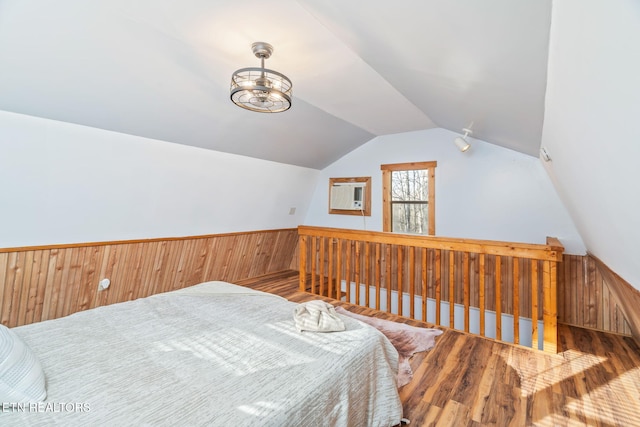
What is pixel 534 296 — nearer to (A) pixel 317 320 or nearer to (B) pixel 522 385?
(B) pixel 522 385

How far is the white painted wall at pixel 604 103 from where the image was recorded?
684mm

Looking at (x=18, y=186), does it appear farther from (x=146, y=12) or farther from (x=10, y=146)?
(x=146, y=12)

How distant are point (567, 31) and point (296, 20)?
1.41 metres

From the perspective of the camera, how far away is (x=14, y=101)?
6.59ft

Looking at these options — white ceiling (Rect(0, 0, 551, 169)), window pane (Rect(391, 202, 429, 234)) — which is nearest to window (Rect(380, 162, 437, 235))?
window pane (Rect(391, 202, 429, 234))

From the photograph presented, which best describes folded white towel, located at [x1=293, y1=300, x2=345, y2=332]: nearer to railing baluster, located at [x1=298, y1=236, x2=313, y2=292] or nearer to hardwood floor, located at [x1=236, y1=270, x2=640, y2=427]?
hardwood floor, located at [x1=236, y1=270, x2=640, y2=427]

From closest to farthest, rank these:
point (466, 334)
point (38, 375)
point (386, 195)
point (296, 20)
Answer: point (38, 375) < point (296, 20) < point (466, 334) < point (386, 195)

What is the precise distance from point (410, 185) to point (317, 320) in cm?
338

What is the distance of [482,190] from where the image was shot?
12.5 ft

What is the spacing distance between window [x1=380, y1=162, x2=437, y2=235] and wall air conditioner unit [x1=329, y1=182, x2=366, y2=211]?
43 centimetres

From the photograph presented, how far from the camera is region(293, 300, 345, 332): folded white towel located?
164 cm

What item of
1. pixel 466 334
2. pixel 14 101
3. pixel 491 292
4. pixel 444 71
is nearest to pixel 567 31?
pixel 444 71

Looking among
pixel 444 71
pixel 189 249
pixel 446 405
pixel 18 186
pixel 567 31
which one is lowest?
pixel 446 405

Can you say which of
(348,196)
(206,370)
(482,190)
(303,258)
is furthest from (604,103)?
(348,196)
